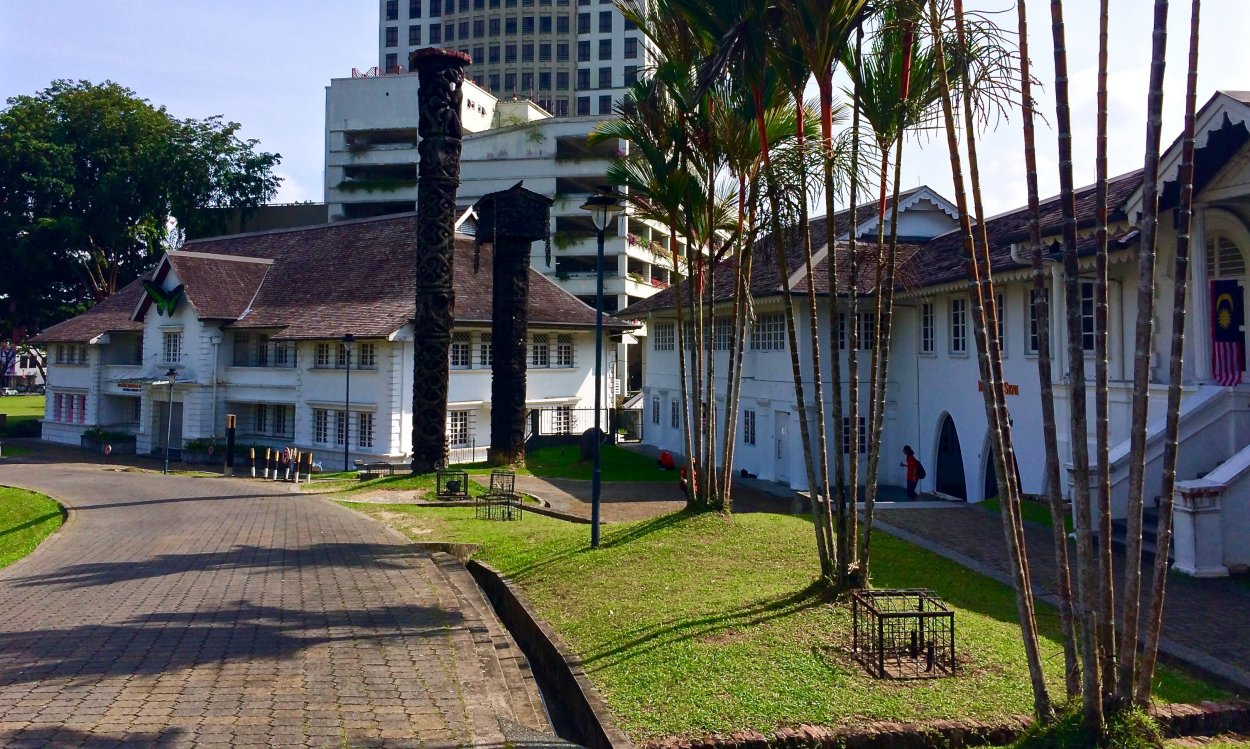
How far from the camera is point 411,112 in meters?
56.5

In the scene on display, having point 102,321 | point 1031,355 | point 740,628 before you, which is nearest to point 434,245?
point 1031,355

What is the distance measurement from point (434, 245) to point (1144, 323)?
70.3 feet

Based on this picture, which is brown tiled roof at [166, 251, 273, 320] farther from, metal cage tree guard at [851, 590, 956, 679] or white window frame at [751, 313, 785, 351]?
metal cage tree guard at [851, 590, 956, 679]

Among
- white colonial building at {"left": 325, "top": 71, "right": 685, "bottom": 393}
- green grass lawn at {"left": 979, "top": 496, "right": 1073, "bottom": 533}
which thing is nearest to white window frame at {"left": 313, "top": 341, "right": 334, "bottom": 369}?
white colonial building at {"left": 325, "top": 71, "right": 685, "bottom": 393}

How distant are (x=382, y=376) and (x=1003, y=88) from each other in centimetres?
2734

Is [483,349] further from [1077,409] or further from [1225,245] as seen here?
[1077,409]

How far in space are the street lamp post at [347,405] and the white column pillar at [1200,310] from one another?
75.7ft

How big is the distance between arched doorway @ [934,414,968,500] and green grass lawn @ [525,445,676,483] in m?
7.55

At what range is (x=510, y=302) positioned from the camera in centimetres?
2719

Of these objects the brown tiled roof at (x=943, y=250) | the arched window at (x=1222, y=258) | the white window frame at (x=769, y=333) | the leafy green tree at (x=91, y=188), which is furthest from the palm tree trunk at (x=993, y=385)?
the leafy green tree at (x=91, y=188)

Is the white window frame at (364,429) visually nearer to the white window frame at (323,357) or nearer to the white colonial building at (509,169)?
the white window frame at (323,357)

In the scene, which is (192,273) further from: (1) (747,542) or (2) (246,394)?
(1) (747,542)

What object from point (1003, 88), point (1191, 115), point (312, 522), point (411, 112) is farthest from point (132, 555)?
point (411, 112)

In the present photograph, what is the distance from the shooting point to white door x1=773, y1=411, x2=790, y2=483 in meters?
24.8
